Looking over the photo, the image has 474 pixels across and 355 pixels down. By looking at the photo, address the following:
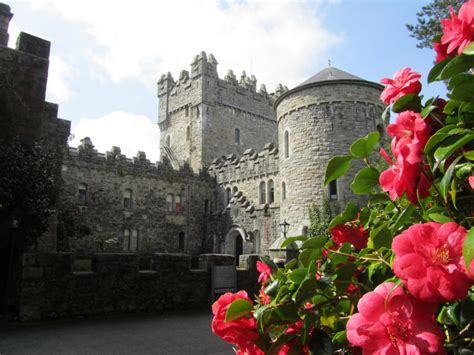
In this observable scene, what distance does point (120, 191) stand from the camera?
83.8 ft

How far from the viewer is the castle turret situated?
10820 millimetres

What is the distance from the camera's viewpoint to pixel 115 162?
25.7 m

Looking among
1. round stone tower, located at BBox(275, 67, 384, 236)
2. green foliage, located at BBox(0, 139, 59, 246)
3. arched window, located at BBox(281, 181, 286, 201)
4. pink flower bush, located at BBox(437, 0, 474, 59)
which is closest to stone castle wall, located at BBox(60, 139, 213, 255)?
arched window, located at BBox(281, 181, 286, 201)

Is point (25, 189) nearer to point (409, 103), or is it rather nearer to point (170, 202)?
point (409, 103)

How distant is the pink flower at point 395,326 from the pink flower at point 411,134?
0.39 meters

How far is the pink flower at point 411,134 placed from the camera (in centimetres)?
111

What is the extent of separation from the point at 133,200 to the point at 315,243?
25.7m

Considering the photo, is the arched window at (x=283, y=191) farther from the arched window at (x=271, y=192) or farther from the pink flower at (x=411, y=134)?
the pink flower at (x=411, y=134)

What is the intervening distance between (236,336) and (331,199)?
1801 cm

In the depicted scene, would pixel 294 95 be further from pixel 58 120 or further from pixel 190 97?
pixel 190 97

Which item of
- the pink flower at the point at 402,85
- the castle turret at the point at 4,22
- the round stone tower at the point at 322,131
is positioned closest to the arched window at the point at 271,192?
the round stone tower at the point at 322,131

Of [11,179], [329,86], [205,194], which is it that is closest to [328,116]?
[329,86]

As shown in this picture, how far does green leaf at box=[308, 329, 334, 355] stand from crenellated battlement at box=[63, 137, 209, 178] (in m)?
24.9

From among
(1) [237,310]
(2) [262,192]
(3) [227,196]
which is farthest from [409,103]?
(3) [227,196]
